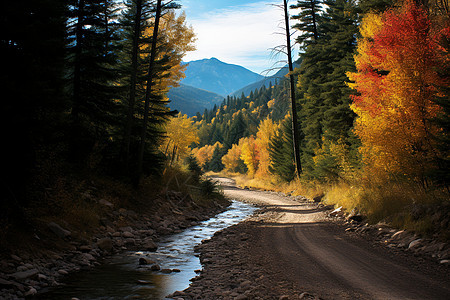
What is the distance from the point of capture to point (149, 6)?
15.0 metres

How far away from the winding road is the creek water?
7.23 ft

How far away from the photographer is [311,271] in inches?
251

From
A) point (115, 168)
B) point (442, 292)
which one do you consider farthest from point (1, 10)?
point (442, 292)

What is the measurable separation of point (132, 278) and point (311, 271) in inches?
165

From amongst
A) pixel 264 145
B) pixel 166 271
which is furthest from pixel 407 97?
pixel 264 145

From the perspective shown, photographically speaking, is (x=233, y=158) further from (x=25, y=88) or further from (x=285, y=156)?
(x=25, y=88)

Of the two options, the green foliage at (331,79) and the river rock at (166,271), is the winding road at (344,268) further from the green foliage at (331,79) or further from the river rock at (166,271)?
the green foliage at (331,79)

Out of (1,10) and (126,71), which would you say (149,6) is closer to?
(126,71)

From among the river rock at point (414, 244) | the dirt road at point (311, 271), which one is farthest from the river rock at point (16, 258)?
the river rock at point (414, 244)

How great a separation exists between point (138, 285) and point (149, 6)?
14.0 m

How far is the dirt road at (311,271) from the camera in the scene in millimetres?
5234

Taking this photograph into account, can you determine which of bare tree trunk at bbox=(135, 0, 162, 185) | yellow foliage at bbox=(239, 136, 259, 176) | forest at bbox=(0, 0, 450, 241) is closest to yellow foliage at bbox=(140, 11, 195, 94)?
forest at bbox=(0, 0, 450, 241)

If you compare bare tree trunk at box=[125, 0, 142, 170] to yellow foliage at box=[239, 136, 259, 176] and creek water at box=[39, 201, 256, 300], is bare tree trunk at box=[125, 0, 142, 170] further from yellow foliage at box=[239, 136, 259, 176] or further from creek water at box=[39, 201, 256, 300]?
yellow foliage at box=[239, 136, 259, 176]

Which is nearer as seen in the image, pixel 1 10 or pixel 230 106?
pixel 1 10
